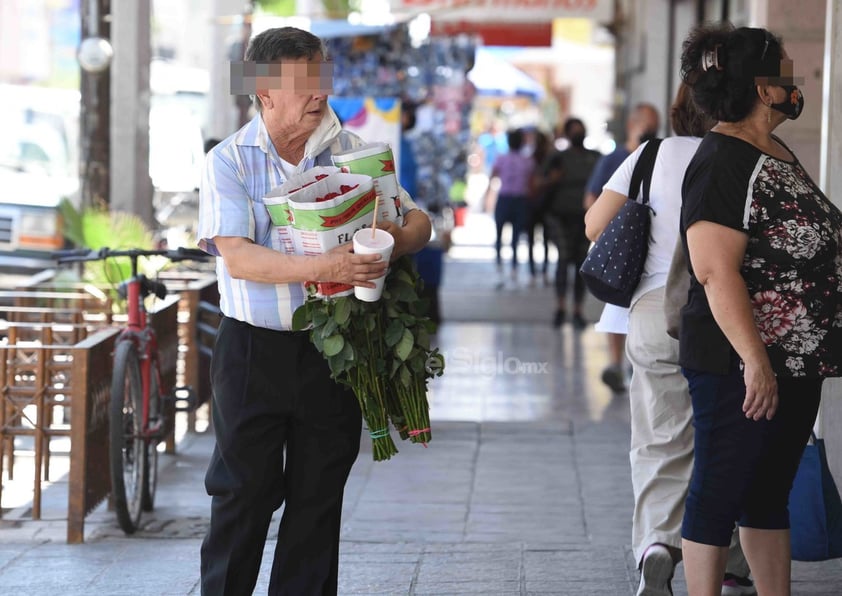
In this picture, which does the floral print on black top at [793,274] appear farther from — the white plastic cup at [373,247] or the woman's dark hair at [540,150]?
the woman's dark hair at [540,150]

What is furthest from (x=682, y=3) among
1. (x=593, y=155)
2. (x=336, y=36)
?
(x=336, y=36)

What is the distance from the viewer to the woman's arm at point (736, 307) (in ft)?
11.8

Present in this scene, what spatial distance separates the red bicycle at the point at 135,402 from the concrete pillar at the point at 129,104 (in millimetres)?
3574

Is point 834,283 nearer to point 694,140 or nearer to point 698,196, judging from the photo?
point 698,196

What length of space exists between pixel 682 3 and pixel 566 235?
333cm

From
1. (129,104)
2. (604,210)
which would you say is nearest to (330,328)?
(604,210)

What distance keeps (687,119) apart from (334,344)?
1857 mm

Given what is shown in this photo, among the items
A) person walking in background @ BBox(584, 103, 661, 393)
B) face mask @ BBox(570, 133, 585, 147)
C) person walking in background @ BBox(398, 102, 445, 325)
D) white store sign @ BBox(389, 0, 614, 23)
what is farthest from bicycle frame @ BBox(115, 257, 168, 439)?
face mask @ BBox(570, 133, 585, 147)

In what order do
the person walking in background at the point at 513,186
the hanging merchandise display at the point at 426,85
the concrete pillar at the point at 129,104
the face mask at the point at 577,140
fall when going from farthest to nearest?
1. the person walking in background at the point at 513,186
2. the face mask at the point at 577,140
3. the hanging merchandise display at the point at 426,85
4. the concrete pillar at the point at 129,104

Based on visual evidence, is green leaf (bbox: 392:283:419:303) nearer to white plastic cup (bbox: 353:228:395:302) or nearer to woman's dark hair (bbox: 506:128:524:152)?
white plastic cup (bbox: 353:228:395:302)

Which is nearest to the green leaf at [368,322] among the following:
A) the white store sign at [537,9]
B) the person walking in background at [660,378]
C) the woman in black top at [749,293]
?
the woman in black top at [749,293]

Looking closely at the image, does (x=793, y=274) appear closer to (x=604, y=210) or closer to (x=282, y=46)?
(x=604, y=210)

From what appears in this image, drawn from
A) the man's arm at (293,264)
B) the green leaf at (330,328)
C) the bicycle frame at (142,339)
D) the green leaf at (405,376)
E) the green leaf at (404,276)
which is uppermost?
the man's arm at (293,264)

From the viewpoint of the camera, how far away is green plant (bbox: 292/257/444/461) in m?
3.56
